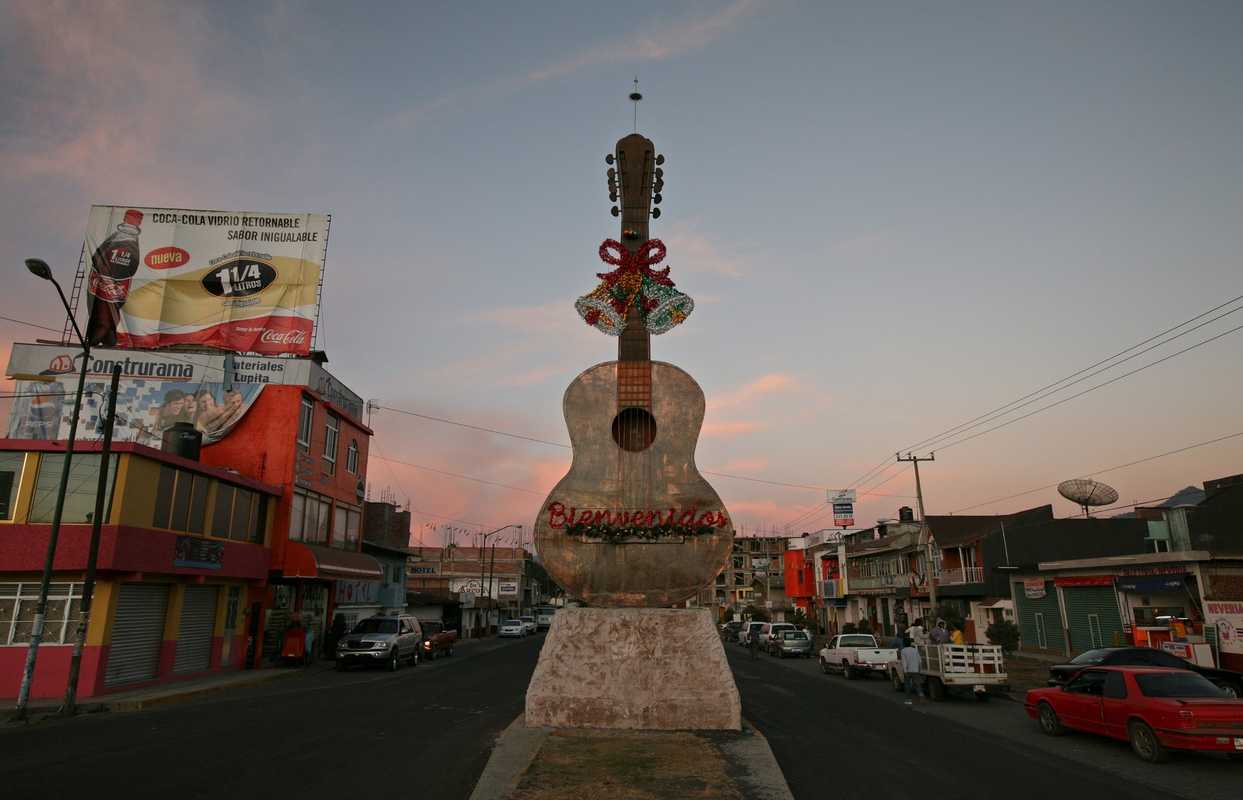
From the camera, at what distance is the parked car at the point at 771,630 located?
1585 inches

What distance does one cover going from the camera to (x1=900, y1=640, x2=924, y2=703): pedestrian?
63.6ft

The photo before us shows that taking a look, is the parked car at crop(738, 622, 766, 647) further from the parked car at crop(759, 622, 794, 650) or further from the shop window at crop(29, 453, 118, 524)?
the shop window at crop(29, 453, 118, 524)

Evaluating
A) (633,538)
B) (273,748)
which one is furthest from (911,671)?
(273,748)

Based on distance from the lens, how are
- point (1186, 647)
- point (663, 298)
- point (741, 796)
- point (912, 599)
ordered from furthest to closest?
point (912, 599)
point (1186, 647)
point (663, 298)
point (741, 796)

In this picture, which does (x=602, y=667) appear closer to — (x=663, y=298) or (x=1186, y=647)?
(x=663, y=298)

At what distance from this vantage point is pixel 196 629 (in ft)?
75.5

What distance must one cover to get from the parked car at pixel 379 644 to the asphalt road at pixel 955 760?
49.4 feet

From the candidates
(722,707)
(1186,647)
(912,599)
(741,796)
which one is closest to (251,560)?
(722,707)

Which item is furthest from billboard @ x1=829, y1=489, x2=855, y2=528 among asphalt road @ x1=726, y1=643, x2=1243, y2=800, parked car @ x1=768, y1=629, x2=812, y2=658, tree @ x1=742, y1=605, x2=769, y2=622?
asphalt road @ x1=726, y1=643, x2=1243, y2=800

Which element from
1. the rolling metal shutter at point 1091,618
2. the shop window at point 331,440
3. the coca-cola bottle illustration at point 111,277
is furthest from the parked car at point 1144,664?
the coca-cola bottle illustration at point 111,277

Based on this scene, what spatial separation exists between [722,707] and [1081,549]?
28922mm

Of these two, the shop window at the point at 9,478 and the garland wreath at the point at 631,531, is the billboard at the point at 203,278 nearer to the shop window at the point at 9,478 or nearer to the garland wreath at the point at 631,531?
the shop window at the point at 9,478

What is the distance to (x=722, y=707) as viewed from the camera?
1004cm

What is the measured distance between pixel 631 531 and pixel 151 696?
14.1 metres
